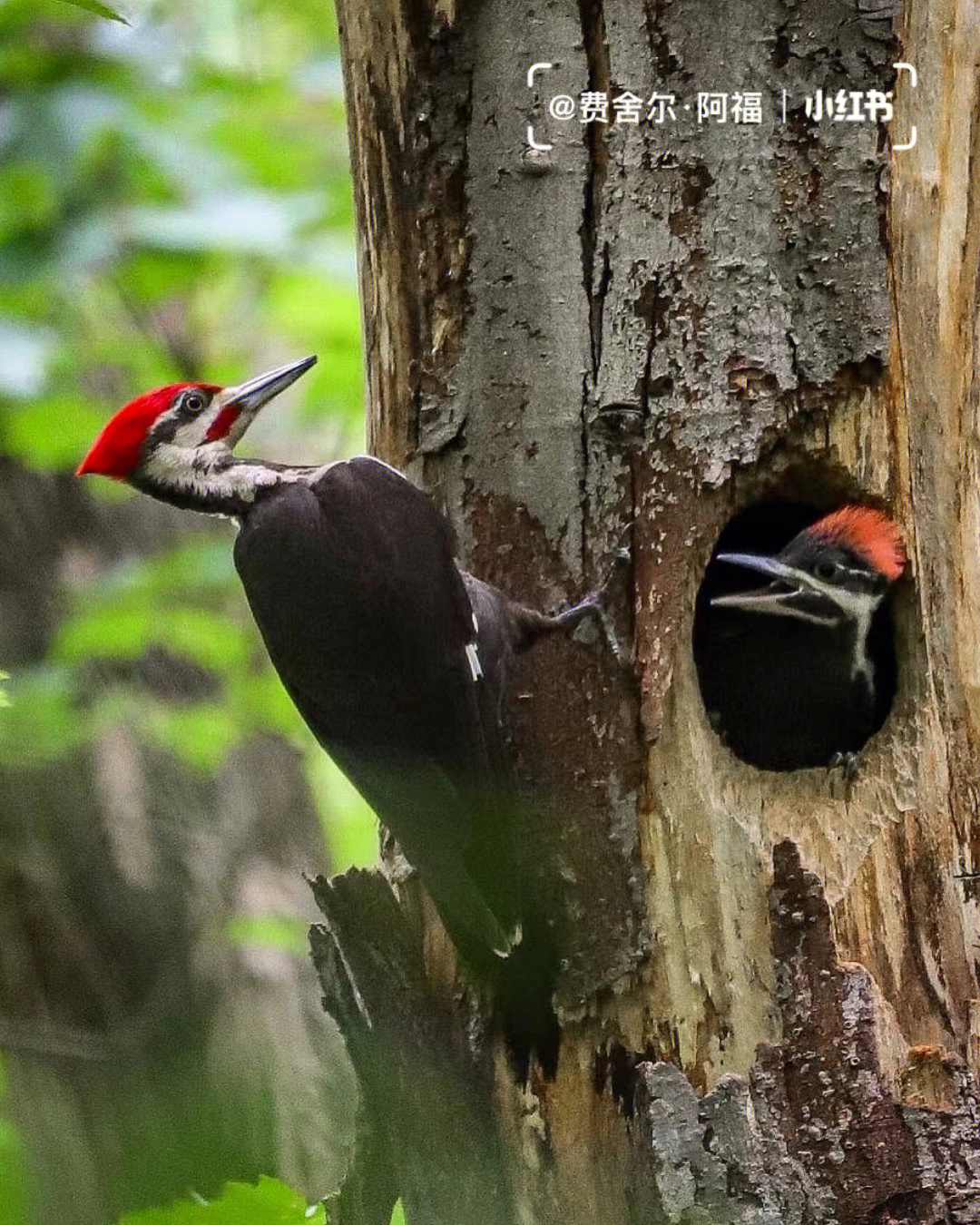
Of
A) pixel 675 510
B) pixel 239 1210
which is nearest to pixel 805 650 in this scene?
pixel 675 510

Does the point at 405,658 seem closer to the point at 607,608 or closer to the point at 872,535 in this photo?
Result: the point at 607,608

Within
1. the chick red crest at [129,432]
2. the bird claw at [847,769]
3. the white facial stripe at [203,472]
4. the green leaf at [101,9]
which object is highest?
the green leaf at [101,9]

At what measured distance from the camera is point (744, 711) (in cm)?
325

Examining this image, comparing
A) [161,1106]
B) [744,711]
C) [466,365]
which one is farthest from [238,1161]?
[744,711]

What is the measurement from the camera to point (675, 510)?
2.46m

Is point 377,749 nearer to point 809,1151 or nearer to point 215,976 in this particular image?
point 809,1151

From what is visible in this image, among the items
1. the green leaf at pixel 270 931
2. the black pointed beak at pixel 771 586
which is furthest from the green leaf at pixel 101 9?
the green leaf at pixel 270 931

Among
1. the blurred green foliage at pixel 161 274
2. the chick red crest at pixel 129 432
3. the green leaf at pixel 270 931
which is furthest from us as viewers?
the green leaf at pixel 270 931

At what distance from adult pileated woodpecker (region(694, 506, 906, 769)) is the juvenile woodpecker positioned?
58cm

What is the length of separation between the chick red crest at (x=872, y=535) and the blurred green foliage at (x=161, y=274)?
172 centimetres

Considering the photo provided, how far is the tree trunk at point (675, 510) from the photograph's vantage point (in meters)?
2.30

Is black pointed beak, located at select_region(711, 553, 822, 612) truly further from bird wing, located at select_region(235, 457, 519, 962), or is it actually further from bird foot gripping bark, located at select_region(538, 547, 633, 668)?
bird wing, located at select_region(235, 457, 519, 962)

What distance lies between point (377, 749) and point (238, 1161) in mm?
1453

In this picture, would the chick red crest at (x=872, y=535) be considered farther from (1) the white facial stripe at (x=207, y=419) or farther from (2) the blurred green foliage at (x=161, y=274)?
(2) the blurred green foliage at (x=161, y=274)
